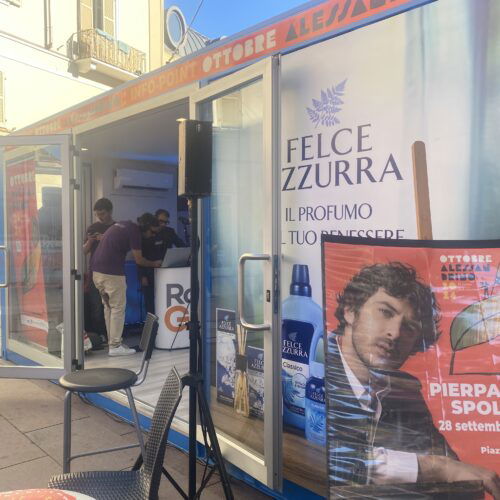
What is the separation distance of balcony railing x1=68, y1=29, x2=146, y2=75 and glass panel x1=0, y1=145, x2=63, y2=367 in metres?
9.03

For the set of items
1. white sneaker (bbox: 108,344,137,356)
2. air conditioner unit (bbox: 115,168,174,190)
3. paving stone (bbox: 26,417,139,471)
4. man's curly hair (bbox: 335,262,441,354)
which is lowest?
→ paving stone (bbox: 26,417,139,471)

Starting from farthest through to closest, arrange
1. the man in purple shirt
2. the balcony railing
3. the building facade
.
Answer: the balcony railing
the building facade
the man in purple shirt

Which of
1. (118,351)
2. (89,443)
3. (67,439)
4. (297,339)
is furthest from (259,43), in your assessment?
(118,351)

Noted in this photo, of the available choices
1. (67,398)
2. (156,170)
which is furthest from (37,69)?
(67,398)

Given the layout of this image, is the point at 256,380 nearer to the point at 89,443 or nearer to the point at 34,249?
the point at 89,443

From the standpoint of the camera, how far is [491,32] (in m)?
1.81

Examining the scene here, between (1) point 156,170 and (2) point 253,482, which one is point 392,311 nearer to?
(2) point 253,482

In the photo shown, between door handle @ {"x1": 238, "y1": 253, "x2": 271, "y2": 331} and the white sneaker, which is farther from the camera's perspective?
the white sneaker

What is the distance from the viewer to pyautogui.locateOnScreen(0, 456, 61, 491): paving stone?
277 centimetres

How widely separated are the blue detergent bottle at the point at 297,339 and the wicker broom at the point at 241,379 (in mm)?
330

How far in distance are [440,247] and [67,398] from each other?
2096 mm

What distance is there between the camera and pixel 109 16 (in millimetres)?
14359

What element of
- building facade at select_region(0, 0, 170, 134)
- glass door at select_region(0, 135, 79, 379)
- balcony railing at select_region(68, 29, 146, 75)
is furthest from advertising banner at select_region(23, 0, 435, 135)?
balcony railing at select_region(68, 29, 146, 75)

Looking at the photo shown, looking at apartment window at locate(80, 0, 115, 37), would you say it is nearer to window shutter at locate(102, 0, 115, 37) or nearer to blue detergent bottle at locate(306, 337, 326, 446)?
window shutter at locate(102, 0, 115, 37)
